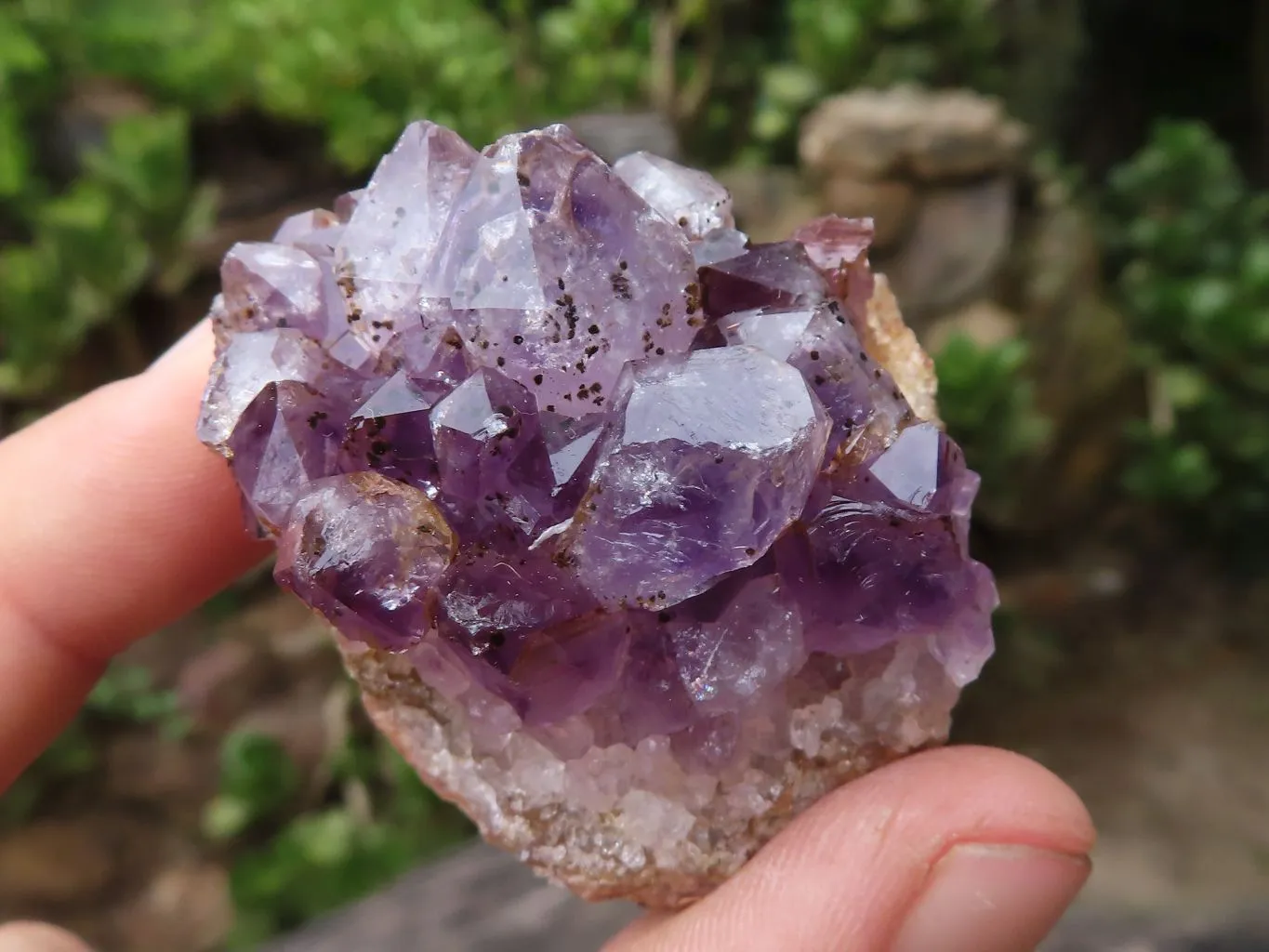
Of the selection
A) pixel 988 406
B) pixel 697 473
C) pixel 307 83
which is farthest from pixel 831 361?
pixel 307 83

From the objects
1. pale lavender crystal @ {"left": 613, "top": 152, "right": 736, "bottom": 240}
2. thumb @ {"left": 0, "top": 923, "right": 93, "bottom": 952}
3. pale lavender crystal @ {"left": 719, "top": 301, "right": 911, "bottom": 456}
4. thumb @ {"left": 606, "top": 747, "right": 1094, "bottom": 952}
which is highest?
pale lavender crystal @ {"left": 613, "top": 152, "right": 736, "bottom": 240}

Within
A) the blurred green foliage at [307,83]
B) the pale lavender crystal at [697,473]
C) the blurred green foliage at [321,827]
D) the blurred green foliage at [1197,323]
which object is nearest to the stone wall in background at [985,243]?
the blurred green foliage at [1197,323]

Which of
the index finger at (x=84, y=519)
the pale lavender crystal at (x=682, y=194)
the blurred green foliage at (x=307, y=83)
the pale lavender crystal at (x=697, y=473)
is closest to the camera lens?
the pale lavender crystal at (x=697, y=473)

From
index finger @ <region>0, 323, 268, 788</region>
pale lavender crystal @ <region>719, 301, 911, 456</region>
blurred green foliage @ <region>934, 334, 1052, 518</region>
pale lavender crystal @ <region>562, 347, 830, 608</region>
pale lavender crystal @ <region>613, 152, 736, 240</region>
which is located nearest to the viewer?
pale lavender crystal @ <region>562, 347, 830, 608</region>

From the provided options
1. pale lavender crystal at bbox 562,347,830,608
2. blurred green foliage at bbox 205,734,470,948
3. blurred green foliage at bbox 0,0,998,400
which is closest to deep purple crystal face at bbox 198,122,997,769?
pale lavender crystal at bbox 562,347,830,608

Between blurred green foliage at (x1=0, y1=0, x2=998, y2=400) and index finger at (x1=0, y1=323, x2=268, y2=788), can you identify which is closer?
index finger at (x1=0, y1=323, x2=268, y2=788)

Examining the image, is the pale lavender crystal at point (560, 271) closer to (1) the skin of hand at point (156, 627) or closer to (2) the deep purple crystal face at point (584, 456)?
(2) the deep purple crystal face at point (584, 456)

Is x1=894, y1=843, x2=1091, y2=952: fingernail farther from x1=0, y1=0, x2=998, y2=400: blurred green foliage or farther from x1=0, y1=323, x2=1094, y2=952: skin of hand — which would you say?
x1=0, y1=0, x2=998, y2=400: blurred green foliage

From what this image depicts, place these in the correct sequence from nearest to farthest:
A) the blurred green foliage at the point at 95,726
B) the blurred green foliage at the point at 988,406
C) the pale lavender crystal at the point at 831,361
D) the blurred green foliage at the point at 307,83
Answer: the pale lavender crystal at the point at 831,361
the blurred green foliage at the point at 988,406
the blurred green foliage at the point at 95,726
the blurred green foliage at the point at 307,83
